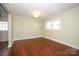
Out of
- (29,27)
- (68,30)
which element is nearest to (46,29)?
(29,27)

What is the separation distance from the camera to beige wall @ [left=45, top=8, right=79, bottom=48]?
155 centimetres

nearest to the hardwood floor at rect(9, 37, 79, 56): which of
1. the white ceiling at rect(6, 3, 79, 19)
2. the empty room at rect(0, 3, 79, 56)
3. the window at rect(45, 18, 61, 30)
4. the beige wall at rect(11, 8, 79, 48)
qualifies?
the empty room at rect(0, 3, 79, 56)

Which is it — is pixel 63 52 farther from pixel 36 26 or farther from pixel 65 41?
pixel 36 26

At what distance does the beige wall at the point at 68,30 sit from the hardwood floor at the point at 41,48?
127mm

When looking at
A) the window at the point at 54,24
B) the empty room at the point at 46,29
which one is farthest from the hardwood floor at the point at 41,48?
the window at the point at 54,24

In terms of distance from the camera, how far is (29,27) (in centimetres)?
169

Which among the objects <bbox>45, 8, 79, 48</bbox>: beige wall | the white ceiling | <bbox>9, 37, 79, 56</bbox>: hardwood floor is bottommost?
<bbox>9, 37, 79, 56</bbox>: hardwood floor

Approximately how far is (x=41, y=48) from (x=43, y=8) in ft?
2.66

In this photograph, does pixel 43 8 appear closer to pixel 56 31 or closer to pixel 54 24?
pixel 54 24

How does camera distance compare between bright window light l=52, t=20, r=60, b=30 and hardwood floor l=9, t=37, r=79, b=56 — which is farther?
bright window light l=52, t=20, r=60, b=30

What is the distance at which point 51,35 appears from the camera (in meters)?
1.70

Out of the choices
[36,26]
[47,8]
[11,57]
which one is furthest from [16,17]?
[11,57]

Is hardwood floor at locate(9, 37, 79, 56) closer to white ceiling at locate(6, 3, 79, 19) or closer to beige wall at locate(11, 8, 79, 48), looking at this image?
beige wall at locate(11, 8, 79, 48)

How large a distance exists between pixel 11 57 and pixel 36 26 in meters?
0.78
